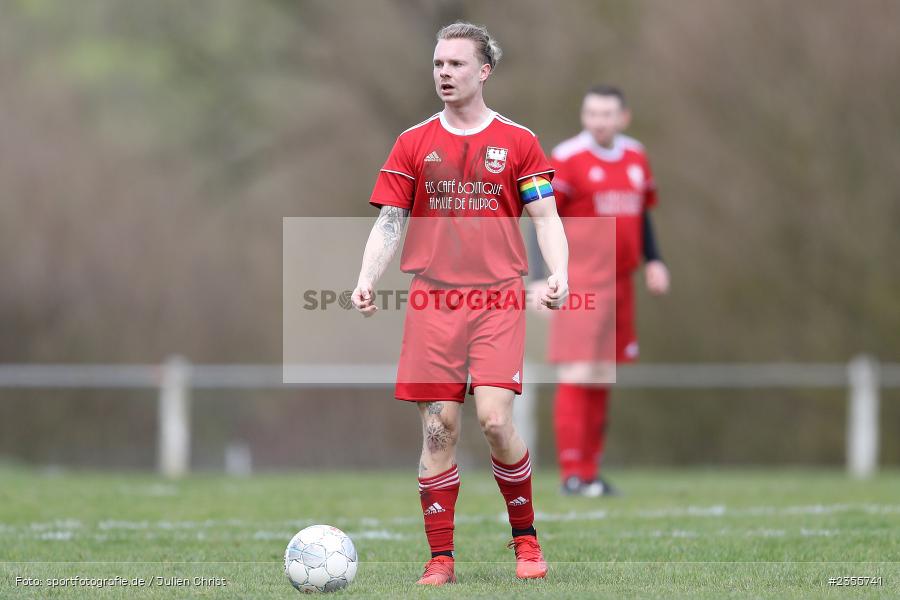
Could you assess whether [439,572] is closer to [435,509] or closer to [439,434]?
[435,509]

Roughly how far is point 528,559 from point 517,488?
27 cm

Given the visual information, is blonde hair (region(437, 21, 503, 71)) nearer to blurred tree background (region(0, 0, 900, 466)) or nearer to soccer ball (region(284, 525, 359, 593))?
soccer ball (region(284, 525, 359, 593))

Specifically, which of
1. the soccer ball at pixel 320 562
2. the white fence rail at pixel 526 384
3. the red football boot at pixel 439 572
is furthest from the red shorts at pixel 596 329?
the white fence rail at pixel 526 384

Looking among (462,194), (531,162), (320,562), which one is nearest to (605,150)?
(531,162)

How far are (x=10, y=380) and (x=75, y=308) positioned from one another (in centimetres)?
297

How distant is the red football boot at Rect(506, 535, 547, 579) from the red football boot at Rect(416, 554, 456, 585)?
0.26 metres

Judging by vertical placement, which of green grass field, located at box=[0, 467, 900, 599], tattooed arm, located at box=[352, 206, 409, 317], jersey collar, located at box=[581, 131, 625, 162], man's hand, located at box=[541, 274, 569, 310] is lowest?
green grass field, located at box=[0, 467, 900, 599]

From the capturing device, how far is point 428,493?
529 cm

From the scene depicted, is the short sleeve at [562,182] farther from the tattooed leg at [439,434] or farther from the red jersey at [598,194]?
the tattooed leg at [439,434]

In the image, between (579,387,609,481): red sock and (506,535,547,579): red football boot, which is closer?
(506,535,547,579): red football boot

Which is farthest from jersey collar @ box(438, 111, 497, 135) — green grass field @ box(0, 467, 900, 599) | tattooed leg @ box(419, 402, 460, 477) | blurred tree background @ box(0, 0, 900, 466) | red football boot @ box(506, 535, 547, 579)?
blurred tree background @ box(0, 0, 900, 466)

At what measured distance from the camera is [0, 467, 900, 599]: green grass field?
4.93m

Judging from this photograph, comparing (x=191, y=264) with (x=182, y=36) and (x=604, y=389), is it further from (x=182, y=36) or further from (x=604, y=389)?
(x=604, y=389)

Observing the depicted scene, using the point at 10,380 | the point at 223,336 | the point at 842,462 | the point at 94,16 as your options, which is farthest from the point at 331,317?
the point at 94,16
